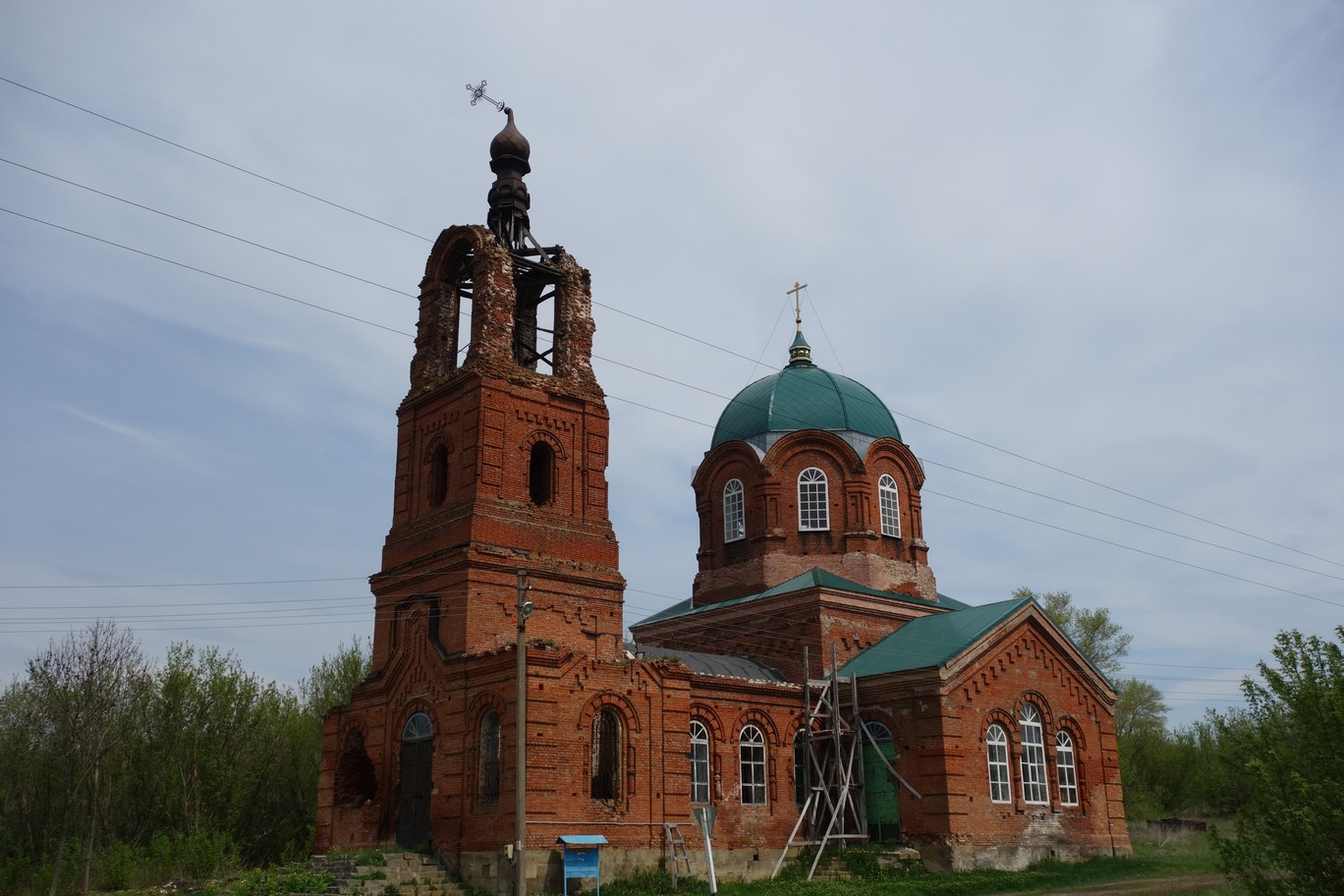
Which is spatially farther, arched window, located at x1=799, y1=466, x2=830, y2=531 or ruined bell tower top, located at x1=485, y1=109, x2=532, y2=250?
arched window, located at x1=799, y1=466, x2=830, y2=531

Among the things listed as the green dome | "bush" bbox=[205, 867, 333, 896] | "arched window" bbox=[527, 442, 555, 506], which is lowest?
"bush" bbox=[205, 867, 333, 896]

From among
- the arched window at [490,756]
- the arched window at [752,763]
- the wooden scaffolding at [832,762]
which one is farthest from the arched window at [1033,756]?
the arched window at [490,756]

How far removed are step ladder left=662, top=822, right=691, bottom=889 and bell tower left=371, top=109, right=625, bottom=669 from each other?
143 inches

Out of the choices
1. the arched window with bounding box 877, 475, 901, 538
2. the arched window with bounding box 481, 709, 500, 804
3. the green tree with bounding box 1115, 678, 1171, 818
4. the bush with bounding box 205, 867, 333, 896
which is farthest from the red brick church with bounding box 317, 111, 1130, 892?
the green tree with bounding box 1115, 678, 1171, 818

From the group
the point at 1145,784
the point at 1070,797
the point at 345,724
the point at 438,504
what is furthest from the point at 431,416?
the point at 1145,784

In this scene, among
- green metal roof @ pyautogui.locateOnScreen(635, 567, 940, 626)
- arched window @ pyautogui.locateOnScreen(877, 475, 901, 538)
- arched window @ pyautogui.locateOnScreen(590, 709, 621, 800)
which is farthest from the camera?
arched window @ pyautogui.locateOnScreen(877, 475, 901, 538)

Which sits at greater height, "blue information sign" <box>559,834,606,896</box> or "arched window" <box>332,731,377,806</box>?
"arched window" <box>332,731,377,806</box>

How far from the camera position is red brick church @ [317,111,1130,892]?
2098 centimetres

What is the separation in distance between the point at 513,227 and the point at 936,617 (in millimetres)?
14109

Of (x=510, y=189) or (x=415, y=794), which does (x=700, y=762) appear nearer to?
(x=415, y=794)

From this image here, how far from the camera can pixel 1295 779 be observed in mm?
12281

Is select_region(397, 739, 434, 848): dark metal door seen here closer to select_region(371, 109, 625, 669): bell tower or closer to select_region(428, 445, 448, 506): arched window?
select_region(371, 109, 625, 669): bell tower

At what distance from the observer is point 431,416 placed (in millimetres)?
24969

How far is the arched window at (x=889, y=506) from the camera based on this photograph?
1230 inches
